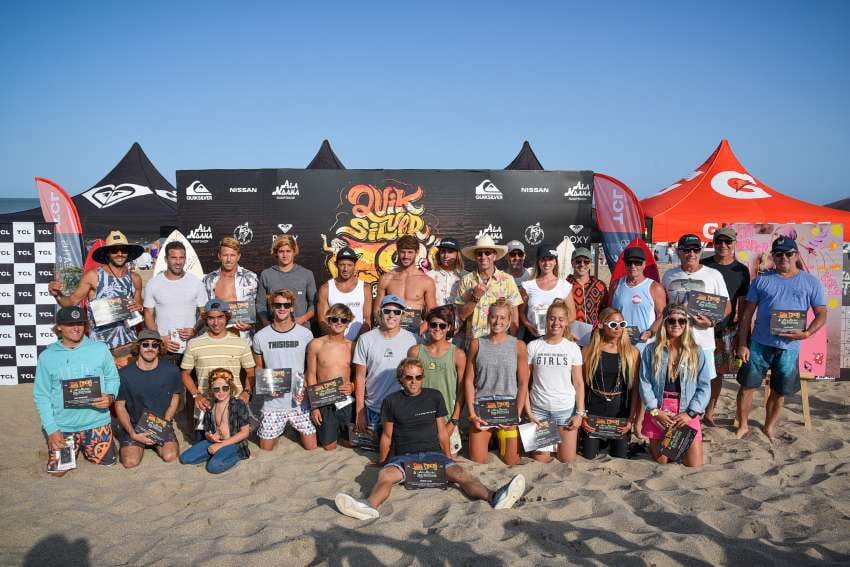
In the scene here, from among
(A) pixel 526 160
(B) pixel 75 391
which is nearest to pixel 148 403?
(B) pixel 75 391

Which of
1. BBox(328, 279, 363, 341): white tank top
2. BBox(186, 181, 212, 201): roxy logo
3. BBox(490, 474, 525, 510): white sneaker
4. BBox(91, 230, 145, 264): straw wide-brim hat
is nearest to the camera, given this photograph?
BBox(490, 474, 525, 510): white sneaker

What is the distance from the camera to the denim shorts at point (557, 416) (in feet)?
15.5

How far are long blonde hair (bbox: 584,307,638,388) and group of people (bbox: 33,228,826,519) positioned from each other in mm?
12

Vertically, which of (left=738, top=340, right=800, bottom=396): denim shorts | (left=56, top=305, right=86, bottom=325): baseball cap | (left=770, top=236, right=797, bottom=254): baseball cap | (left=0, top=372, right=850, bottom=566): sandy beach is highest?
(left=770, top=236, right=797, bottom=254): baseball cap

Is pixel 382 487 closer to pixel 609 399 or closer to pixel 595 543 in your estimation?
pixel 595 543

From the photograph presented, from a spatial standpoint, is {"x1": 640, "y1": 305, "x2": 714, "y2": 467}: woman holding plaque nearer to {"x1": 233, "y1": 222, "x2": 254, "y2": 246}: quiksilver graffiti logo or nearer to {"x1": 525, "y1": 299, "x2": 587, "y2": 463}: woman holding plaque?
{"x1": 525, "y1": 299, "x2": 587, "y2": 463}: woman holding plaque

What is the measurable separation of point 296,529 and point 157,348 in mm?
2269

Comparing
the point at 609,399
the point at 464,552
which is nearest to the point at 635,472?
the point at 609,399

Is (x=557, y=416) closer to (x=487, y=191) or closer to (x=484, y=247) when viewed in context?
(x=484, y=247)

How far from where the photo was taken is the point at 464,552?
127 inches

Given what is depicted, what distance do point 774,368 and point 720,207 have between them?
7525 mm

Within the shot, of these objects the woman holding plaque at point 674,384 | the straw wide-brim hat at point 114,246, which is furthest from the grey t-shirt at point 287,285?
the woman holding plaque at point 674,384

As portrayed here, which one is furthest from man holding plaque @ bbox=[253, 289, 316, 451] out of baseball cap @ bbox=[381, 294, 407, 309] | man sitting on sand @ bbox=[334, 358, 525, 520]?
man sitting on sand @ bbox=[334, 358, 525, 520]

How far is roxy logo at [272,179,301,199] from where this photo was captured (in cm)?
740
